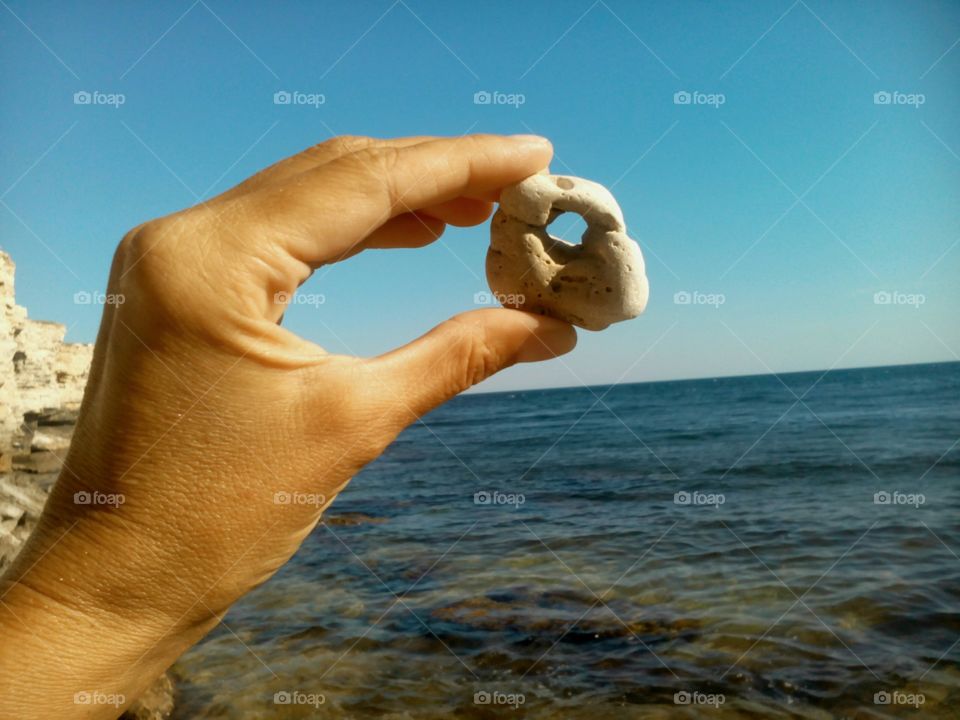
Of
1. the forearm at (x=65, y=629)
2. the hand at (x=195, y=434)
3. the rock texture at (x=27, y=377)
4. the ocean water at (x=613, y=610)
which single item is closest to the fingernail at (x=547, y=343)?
the hand at (x=195, y=434)

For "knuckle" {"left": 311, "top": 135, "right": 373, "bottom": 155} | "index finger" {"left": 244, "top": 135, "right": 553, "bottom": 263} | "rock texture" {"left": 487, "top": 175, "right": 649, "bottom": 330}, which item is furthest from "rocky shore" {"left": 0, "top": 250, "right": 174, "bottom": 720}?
"index finger" {"left": 244, "top": 135, "right": 553, "bottom": 263}

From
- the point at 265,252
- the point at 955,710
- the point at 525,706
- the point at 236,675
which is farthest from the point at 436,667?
the point at 265,252

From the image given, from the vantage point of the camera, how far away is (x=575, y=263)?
3.64m

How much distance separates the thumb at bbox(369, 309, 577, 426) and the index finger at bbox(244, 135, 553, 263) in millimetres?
439

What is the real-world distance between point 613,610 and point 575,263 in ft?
17.2

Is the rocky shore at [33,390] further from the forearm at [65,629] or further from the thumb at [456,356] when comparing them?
the thumb at [456,356]

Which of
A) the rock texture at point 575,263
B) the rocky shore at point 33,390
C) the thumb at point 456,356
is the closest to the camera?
the thumb at point 456,356

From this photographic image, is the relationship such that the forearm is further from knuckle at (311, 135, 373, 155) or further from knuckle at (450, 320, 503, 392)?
knuckle at (311, 135, 373, 155)

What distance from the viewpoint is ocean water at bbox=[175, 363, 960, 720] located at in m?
5.91

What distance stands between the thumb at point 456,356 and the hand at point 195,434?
14 millimetres

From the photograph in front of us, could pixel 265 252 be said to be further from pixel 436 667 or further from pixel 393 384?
pixel 436 667

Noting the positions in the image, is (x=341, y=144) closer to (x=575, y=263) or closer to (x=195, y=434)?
(x=195, y=434)

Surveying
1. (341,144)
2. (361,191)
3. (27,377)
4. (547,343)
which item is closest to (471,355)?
(547,343)

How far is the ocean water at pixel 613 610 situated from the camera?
591cm
